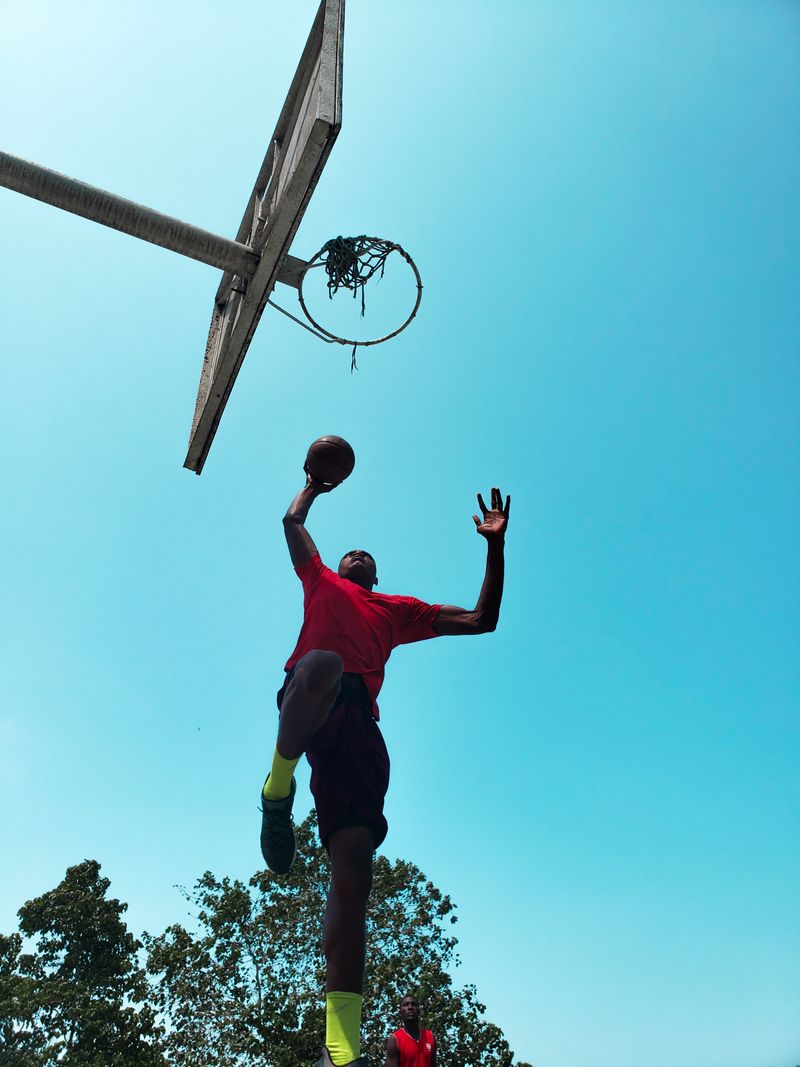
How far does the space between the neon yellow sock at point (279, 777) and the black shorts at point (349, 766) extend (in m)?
0.10

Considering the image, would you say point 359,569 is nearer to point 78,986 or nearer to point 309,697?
point 309,697

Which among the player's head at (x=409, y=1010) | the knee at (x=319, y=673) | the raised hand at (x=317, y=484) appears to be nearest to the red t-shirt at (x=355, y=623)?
the knee at (x=319, y=673)

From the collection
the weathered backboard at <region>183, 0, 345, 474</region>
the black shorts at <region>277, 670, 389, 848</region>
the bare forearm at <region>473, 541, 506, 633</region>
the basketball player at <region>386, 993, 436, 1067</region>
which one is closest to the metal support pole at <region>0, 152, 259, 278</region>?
the weathered backboard at <region>183, 0, 345, 474</region>

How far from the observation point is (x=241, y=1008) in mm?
19406

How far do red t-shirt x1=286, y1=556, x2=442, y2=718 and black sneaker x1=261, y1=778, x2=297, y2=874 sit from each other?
1.91ft

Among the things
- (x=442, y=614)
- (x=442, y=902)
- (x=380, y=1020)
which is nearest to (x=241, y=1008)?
(x=380, y=1020)

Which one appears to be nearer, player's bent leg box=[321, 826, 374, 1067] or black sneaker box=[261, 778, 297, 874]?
player's bent leg box=[321, 826, 374, 1067]

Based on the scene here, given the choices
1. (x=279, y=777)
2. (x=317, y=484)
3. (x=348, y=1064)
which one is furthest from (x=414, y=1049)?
(x=317, y=484)

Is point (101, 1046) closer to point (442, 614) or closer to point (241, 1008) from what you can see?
point (241, 1008)

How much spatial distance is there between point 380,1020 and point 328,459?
19666 millimetres

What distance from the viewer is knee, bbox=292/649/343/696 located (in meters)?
3.03

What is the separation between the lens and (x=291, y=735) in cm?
313

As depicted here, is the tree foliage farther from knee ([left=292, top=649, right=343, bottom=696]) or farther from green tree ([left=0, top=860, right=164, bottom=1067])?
knee ([left=292, top=649, right=343, bottom=696])

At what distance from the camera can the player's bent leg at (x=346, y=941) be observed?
255cm
